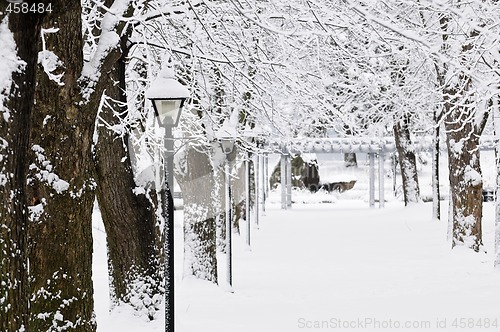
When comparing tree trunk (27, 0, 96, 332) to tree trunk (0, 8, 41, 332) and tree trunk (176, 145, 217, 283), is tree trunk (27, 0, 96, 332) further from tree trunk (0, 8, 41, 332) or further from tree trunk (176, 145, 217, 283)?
tree trunk (176, 145, 217, 283)

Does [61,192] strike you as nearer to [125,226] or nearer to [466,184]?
[125,226]

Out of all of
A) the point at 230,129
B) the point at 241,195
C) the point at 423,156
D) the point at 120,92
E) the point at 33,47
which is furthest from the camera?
the point at 423,156

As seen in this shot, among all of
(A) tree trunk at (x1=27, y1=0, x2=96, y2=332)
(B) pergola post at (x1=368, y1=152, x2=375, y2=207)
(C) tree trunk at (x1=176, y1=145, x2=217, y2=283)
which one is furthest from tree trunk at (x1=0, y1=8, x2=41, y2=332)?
(B) pergola post at (x1=368, y1=152, x2=375, y2=207)

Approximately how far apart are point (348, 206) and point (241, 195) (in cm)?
1632

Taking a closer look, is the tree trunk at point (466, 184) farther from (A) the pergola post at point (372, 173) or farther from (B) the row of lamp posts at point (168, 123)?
(A) the pergola post at point (372, 173)

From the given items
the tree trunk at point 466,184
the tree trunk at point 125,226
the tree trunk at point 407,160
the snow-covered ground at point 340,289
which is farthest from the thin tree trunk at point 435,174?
the tree trunk at point 125,226

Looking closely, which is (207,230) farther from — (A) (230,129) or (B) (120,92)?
(B) (120,92)

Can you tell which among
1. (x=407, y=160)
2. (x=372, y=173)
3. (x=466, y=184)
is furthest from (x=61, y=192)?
(x=372, y=173)

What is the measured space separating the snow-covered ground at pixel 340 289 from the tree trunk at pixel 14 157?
16.9 feet

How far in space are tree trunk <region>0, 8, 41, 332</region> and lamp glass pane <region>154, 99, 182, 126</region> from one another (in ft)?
10.8

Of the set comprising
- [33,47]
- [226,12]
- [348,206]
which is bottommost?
[348,206]

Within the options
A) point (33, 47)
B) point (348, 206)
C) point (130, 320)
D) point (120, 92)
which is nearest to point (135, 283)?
point (130, 320)

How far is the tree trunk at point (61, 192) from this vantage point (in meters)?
6.02

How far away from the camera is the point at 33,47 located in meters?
4.27
